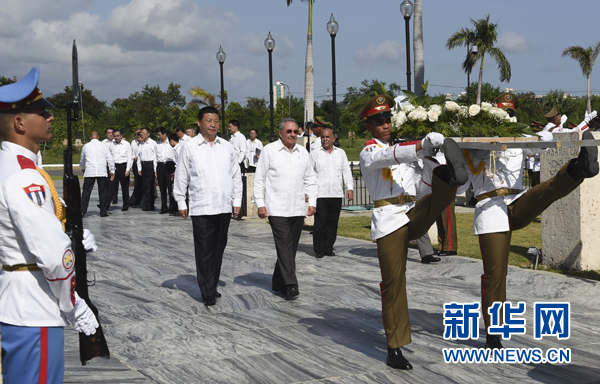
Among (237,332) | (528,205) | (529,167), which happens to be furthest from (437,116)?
(529,167)

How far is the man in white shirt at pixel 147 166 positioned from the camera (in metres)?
17.5

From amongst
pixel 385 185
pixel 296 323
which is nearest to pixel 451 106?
pixel 385 185

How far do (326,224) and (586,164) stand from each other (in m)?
5.82

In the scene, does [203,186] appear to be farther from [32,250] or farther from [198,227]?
[32,250]

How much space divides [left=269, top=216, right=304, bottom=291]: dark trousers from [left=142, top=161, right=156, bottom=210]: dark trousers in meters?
10.5

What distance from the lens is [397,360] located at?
493 cm

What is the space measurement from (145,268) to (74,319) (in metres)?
6.36

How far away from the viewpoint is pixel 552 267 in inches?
327

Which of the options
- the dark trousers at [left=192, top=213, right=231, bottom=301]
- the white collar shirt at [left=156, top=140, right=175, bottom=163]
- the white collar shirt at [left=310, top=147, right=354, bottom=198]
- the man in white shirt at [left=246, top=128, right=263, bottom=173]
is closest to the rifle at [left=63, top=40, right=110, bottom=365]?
the dark trousers at [left=192, top=213, right=231, bottom=301]

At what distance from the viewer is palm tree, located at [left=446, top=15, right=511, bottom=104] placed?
1876 inches

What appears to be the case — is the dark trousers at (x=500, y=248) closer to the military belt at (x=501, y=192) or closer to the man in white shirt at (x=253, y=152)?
the military belt at (x=501, y=192)

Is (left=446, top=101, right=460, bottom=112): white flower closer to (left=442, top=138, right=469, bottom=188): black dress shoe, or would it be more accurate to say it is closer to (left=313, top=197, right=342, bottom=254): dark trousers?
(left=442, top=138, right=469, bottom=188): black dress shoe

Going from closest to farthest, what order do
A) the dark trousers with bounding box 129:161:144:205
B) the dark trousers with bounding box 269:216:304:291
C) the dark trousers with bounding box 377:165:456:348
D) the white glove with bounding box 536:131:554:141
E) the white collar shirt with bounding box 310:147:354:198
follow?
1. the dark trousers with bounding box 377:165:456:348
2. the white glove with bounding box 536:131:554:141
3. the dark trousers with bounding box 269:216:304:291
4. the white collar shirt with bounding box 310:147:354:198
5. the dark trousers with bounding box 129:161:144:205

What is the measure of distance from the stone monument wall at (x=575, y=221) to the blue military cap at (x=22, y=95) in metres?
6.35
